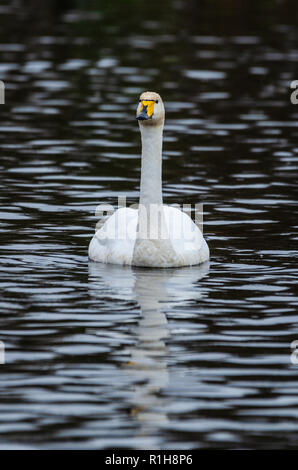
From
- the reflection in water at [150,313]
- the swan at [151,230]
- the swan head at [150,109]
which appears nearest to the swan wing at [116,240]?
the swan at [151,230]

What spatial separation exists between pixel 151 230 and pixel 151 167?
731 millimetres

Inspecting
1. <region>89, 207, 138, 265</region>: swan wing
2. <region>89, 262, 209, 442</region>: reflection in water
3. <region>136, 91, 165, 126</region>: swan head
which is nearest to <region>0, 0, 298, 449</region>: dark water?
<region>89, 262, 209, 442</region>: reflection in water

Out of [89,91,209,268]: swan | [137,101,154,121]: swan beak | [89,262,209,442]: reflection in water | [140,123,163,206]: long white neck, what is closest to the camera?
[89,262,209,442]: reflection in water

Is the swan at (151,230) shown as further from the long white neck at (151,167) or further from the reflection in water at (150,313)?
the reflection in water at (150,313)

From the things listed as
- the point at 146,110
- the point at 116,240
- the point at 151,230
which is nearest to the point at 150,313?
the point at 151,230

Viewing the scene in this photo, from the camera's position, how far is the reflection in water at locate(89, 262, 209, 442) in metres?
9.47

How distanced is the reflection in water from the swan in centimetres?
13

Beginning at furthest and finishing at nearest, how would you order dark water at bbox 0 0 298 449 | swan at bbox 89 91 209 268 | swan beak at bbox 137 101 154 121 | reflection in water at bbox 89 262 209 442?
swan at bbox 89 91 209 268 → swan beak at bbox 137 101 154 121 → reflection in water at bbox 89 262 209 442 → dark water at bbox 0 0 298 449

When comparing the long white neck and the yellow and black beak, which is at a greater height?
the yellow and black beak

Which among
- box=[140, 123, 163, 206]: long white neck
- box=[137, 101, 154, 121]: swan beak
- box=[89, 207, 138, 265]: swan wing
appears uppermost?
box=[137, 101, 154, 121]: swan beak

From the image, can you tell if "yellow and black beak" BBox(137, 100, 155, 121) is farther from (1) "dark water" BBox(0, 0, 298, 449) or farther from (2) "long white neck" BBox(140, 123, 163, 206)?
(1) "dark water" BBox(0, 0, 298, 449)

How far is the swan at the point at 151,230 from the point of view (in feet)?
45.4

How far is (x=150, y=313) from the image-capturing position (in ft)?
39.8

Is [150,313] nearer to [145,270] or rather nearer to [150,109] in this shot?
[145,270]
